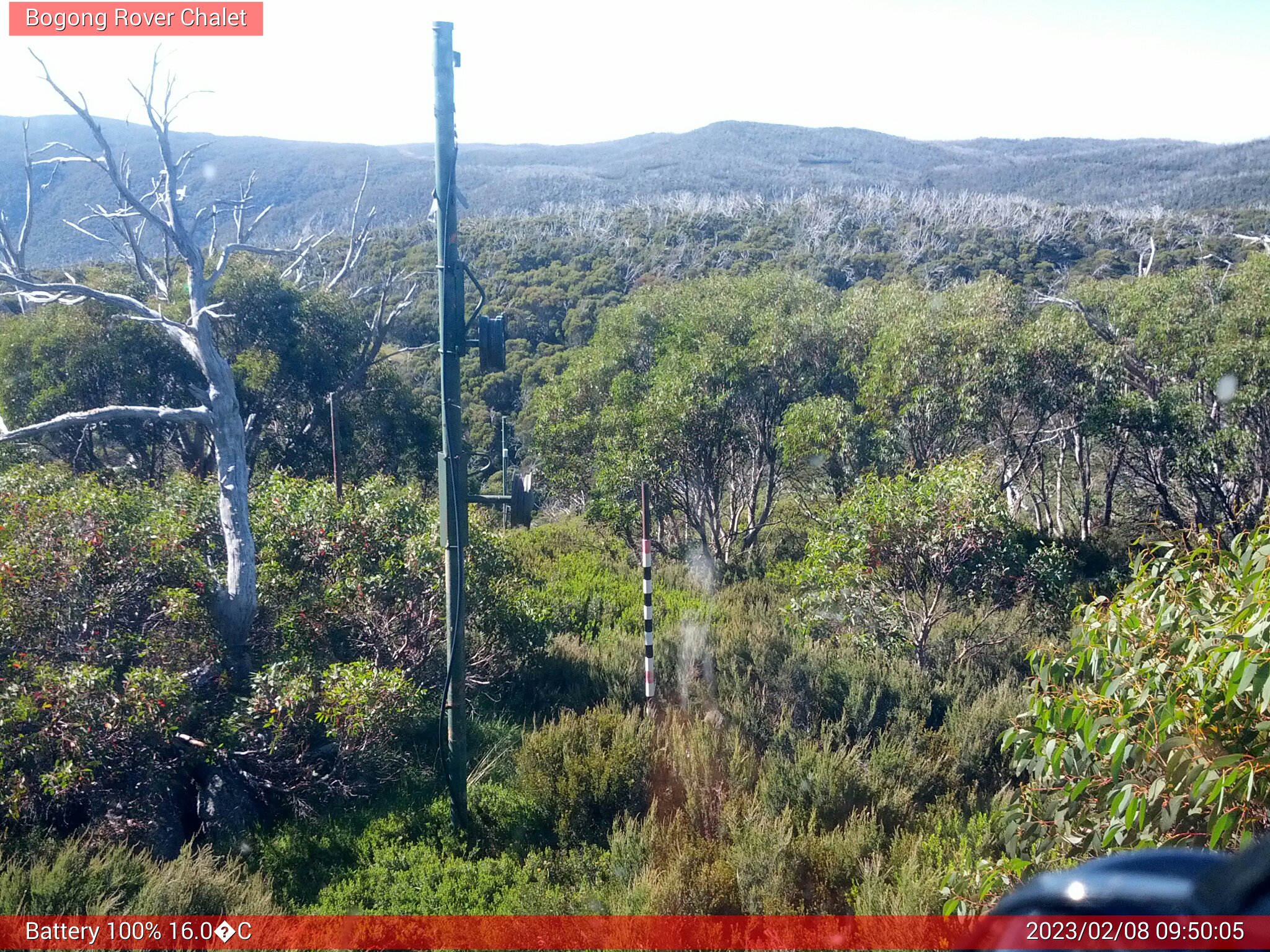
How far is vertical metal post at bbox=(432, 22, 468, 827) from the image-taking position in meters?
5.35

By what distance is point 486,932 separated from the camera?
14.3 feet

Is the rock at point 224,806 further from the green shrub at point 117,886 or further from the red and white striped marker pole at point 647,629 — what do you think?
the red and white striped marker pole at point 647,629

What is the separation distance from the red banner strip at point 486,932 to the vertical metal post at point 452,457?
1.14m

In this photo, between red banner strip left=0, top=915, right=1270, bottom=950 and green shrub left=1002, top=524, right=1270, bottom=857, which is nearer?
green shrub left=1002, top=524, right=1270, bottom=857

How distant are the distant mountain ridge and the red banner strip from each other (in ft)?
130

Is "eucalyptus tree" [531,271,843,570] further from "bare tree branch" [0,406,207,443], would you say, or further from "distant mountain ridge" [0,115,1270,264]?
"distant mountain ridge" [0,115,1270,264]

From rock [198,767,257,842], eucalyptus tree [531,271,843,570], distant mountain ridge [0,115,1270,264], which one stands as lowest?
rock [198,767,257,842]

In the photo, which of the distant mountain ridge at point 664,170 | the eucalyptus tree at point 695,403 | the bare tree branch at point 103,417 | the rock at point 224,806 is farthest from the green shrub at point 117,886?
the distant mountain ridge at point 664,170

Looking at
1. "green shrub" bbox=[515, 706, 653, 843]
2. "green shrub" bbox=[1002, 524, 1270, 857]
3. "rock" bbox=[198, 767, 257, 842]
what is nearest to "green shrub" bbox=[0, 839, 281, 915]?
"rock" bbox=[198, 767, 257, 842]

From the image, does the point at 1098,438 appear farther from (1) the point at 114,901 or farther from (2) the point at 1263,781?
(1) the point at 114,901

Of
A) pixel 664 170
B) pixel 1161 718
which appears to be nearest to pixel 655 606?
pixel 1161 718

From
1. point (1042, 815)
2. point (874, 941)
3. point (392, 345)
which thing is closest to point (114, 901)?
point (874, 941)

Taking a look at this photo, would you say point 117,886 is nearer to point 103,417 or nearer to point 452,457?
point 452,457

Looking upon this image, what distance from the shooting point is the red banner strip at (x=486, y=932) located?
3.83 m
